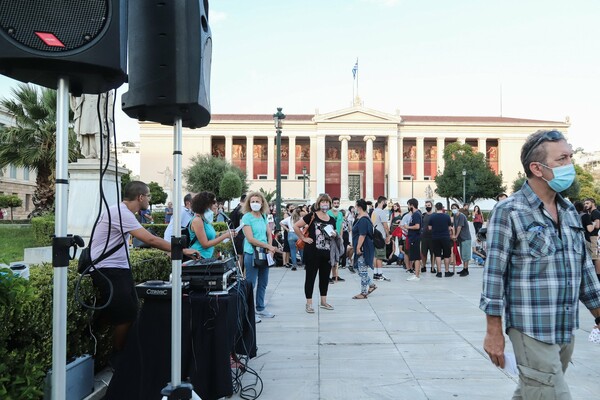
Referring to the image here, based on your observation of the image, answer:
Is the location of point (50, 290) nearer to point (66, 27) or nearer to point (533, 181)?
point (66, 27)

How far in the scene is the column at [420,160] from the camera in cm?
7181

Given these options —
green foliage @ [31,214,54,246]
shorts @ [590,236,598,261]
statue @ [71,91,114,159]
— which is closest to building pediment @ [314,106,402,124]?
green foliage @ [31,214,54,246]

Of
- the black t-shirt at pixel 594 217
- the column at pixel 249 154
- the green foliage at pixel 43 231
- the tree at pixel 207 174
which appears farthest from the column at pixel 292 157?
the black t-shirt at pixel 594 217

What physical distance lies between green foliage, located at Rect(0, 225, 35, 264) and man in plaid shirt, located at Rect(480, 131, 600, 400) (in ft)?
44.1

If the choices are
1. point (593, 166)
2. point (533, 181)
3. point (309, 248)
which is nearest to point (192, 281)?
point (533, 181)

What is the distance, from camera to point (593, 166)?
Answer: 367 feet

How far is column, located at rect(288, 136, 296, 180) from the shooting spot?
71062 millimetres

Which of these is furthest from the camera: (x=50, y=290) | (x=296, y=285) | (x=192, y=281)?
(x=296, y=285)

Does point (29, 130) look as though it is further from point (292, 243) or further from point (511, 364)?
point (511, 364)

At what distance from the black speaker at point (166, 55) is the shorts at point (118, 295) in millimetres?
1523

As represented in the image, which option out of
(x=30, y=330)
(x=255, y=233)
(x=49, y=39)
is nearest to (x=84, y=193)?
(x=255, y=233)

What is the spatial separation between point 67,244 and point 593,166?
424 feet

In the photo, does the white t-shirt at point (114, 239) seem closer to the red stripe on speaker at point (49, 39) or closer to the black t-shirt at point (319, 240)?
the red stripe on speaker at point (49, 39)

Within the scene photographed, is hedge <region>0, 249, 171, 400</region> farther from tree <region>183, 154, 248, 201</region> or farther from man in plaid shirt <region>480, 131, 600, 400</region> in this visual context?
tree <region>183, 154, 248, 201</region>
